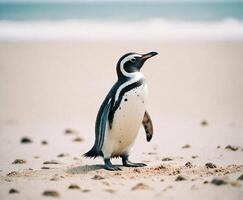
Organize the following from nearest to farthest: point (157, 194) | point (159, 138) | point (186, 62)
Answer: point (157, 194)
point (159, 138)
point (186, 62)

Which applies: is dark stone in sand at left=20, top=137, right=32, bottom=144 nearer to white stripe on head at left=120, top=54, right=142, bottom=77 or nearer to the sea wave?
white stripe on head at left=120, top=54, right=142, bottom=77

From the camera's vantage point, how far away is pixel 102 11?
27.0m

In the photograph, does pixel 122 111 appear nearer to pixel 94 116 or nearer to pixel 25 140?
pixel 25 140

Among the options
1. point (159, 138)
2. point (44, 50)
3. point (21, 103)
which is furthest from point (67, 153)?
point (44, 50)

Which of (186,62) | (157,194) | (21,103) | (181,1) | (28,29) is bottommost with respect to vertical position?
(157,194)

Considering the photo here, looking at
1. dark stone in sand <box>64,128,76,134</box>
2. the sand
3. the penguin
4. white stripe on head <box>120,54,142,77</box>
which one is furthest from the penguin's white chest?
dark stone in sand <box>64,128,76,134</box>

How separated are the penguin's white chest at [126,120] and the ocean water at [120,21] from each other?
1232 centimetres

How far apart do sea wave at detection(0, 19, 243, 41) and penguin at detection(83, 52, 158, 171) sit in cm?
1262

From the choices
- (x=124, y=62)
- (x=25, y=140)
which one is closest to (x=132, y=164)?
(x=124, y=62)

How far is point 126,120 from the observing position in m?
6.27

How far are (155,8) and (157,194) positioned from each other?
21.1 m

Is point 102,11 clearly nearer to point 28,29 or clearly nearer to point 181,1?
point 181,1

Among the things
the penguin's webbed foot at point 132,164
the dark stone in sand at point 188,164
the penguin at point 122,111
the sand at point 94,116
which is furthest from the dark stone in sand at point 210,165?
the penguin at point 122,111

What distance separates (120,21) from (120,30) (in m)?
2.09
